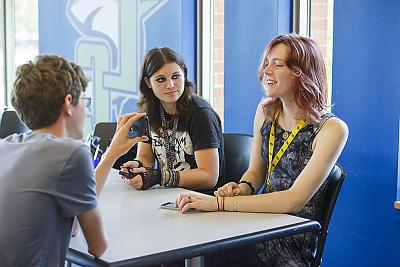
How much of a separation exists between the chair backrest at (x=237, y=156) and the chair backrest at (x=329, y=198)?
0.64 metres

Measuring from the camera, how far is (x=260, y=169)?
257 cm

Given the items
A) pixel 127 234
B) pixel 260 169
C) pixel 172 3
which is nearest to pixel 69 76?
pixel 127 234

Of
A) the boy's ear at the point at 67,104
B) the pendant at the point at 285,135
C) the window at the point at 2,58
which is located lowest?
the pendant at the point at 285,135

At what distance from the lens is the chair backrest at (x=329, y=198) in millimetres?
2281

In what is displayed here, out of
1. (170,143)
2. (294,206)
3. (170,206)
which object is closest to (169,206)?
(170,206)

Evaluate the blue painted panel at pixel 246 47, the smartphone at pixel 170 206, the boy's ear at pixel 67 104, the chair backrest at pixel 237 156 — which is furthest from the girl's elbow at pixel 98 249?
the blue painted panel at pixel 246 47

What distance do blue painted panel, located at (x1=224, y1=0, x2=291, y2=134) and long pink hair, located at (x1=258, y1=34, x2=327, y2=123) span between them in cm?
119

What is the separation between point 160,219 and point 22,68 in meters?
0.70

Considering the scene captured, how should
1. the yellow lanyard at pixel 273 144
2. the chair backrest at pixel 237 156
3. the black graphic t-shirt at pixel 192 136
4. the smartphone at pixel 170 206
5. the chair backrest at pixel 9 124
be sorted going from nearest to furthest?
the smartphone at pixel 170 206, the yellow lanyard at pixel 273 144, the black graphic t-shirt at pixel 192 136, the chair backrest at pixel 237 156, the chair backrest at pixel 9 124

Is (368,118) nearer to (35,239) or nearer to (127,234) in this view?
(127,234)

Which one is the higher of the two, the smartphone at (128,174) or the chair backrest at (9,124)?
the chair backrest at (9,124)

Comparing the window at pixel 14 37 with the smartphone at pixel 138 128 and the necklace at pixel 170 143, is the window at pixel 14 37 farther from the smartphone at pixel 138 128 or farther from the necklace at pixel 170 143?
the smartphone at pixel 138 128

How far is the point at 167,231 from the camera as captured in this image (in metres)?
1.86

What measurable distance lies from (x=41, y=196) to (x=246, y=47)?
2508 millimetres
